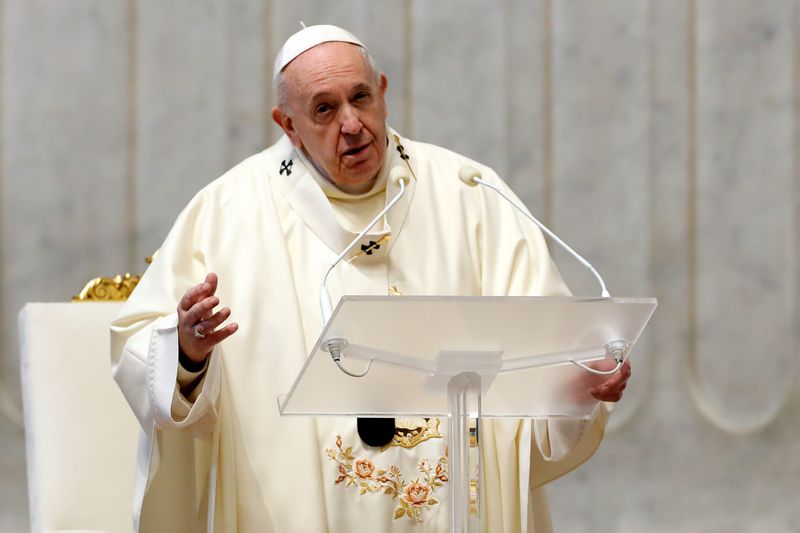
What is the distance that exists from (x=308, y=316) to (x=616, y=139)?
1.83m

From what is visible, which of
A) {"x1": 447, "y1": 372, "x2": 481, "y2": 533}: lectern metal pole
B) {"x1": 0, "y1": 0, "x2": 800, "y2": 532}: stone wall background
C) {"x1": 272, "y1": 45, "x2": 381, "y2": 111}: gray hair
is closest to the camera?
{"x1": 447, "y1": 372, "x2": 481, "y2": 533}: lectern metal pole

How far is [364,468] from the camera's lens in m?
3.17

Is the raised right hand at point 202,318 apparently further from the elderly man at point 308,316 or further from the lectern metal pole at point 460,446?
the lectern metal pole at point 460,446

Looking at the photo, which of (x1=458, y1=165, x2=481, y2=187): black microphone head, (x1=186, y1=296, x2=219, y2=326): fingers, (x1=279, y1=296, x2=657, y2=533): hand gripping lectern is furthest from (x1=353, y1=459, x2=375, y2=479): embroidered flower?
(x1=458, y1=165, x2=481, y2=187): black microphone head

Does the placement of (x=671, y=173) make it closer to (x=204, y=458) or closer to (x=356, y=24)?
(x=356, y=24)

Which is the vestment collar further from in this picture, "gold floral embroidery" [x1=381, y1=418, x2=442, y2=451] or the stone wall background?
the stone wall background

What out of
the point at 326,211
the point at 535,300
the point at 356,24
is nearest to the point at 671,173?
the point at 356,24

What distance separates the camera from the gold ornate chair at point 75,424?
3.64 meters

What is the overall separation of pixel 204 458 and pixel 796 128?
2.63 m

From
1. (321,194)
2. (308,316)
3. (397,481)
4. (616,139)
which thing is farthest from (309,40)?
(616,139)

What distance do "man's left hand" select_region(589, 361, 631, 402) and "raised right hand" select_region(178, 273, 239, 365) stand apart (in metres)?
0.72

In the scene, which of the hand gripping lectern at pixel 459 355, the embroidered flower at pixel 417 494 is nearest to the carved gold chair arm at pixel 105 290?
the embroidered flower at pixel 417 494

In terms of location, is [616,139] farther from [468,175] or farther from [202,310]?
[202,310]

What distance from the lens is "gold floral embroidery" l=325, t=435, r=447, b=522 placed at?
315cm
